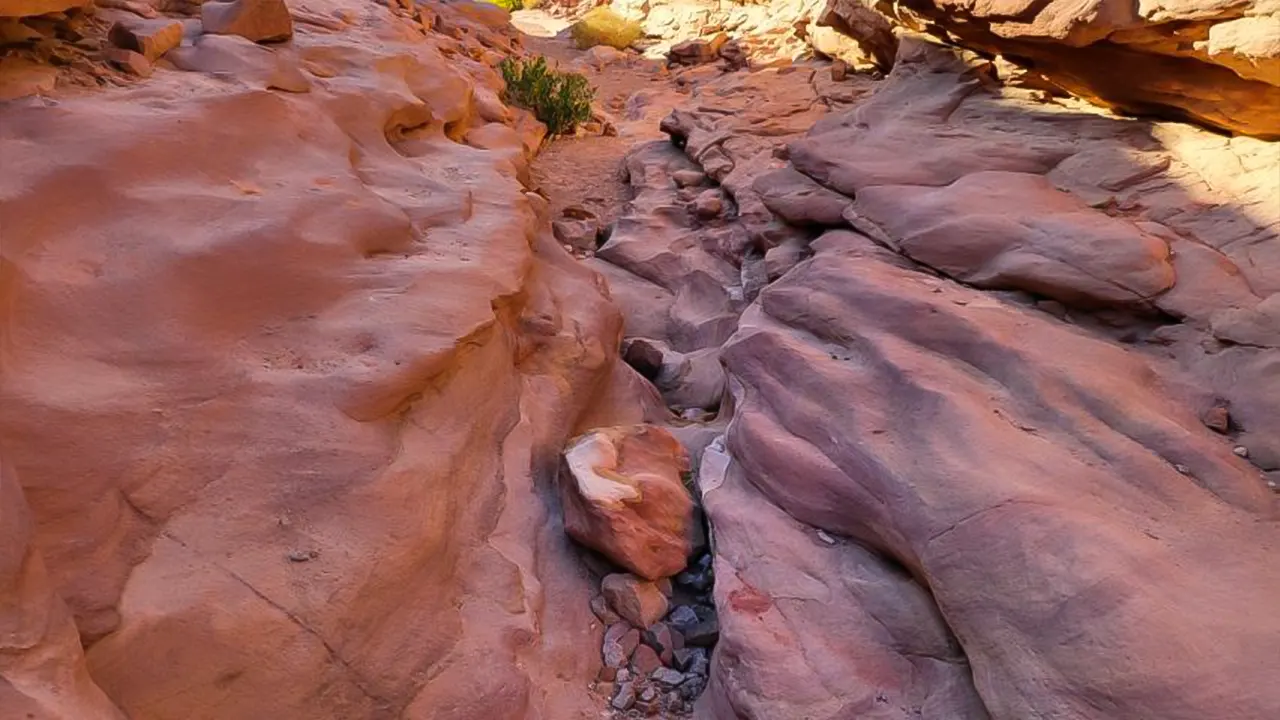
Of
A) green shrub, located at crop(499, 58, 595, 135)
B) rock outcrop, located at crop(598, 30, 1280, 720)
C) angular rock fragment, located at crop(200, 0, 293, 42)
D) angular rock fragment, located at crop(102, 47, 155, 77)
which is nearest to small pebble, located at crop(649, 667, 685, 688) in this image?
rock outcrop, located at crop(598, 30, 1280, 720)

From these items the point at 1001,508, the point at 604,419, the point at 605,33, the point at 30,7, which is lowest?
the point at 605,33

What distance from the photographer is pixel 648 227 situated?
6504 mm

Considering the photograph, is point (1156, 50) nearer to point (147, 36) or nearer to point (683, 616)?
point (683, 616)

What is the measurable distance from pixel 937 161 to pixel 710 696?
3316 millimetres

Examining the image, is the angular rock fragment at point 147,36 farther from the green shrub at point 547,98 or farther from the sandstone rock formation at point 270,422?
the green shrub at point 547,98

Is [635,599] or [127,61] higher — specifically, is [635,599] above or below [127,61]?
below

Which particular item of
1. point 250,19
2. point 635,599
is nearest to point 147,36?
point 250,19

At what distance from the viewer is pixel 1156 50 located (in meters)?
4.34

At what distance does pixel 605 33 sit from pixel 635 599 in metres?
12.3

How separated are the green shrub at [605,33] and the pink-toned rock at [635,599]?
11918 millimetres

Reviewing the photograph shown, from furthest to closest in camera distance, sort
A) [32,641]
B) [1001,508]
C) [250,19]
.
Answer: [250,19] < [1001,508] < [32,641]

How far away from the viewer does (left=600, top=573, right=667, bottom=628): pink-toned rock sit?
9.78ft

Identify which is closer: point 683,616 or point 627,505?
point 683,616

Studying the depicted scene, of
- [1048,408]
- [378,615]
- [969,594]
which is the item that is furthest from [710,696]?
[1048,408]
